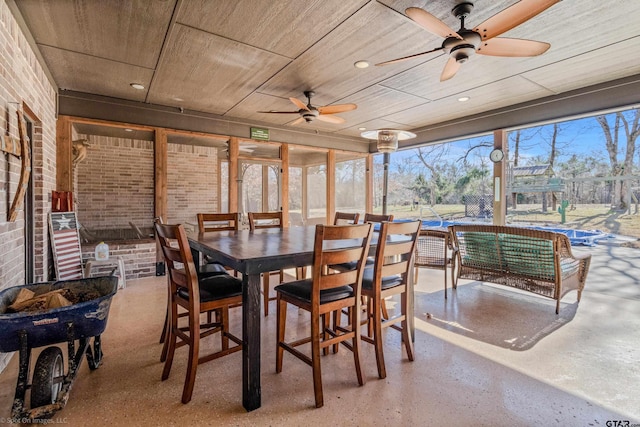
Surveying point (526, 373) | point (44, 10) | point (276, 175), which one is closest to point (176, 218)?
point (276, 175)

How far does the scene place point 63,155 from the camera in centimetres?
416

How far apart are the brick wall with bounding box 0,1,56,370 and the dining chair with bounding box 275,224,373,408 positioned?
75.7 inches

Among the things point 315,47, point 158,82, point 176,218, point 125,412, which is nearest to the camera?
point 125,412

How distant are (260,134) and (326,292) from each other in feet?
14.2

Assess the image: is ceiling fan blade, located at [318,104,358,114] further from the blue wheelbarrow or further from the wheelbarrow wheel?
the wheelbarrow wheel

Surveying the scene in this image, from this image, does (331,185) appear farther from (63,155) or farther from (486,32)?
(486,32)

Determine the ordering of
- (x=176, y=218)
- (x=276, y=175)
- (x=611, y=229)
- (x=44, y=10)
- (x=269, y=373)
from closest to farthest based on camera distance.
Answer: (x=269, y=373) → (x=44, y=10) → (x=611, y=229) → (x=276, y=175) → (x=176, y=218)

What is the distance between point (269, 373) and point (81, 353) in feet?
3.63

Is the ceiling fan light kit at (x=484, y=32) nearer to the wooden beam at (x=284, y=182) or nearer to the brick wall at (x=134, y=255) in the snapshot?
the wooden beam at (x=284, y=182)

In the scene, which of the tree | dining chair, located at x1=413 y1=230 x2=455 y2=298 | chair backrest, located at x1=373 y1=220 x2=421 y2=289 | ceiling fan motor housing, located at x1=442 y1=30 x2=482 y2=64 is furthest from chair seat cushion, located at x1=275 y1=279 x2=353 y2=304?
the tree

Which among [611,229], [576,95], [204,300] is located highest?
[576,95]

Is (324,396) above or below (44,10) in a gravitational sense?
below

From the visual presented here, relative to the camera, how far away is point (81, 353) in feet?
6.00

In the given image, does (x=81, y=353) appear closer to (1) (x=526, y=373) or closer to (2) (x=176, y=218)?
(1) (x=526, y=373)
